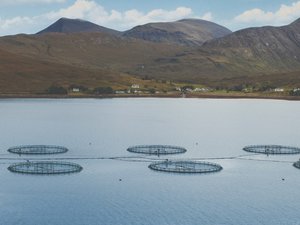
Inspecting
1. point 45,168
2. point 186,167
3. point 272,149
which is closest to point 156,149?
point 186,167

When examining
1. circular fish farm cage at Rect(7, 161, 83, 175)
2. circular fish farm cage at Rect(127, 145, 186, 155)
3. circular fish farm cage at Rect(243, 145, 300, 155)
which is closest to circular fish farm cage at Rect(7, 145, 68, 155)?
circular fish farm cage at Rect(7, 161, 83, 175)

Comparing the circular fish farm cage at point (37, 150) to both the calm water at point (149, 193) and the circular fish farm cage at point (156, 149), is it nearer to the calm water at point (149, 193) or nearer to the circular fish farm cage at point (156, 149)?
the calm water at point (149, 193)

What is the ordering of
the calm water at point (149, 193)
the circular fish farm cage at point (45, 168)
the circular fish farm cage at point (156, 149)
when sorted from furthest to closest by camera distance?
1. the circular fish farm cage at point (156, 149)
2. the circular fish farm cage at point (45, 168)
3. the calm water at point (149, 193)

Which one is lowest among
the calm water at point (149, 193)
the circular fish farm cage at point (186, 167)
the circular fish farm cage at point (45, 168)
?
the calm water at point (149, 193)

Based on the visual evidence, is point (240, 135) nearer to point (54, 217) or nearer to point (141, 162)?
point (141, 162)

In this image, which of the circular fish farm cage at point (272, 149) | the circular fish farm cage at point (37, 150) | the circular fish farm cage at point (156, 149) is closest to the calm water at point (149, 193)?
the circular fish farm cage at point (37, 150)

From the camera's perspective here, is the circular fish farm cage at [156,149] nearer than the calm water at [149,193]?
No

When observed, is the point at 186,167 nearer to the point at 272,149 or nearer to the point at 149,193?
the point at 149,193
